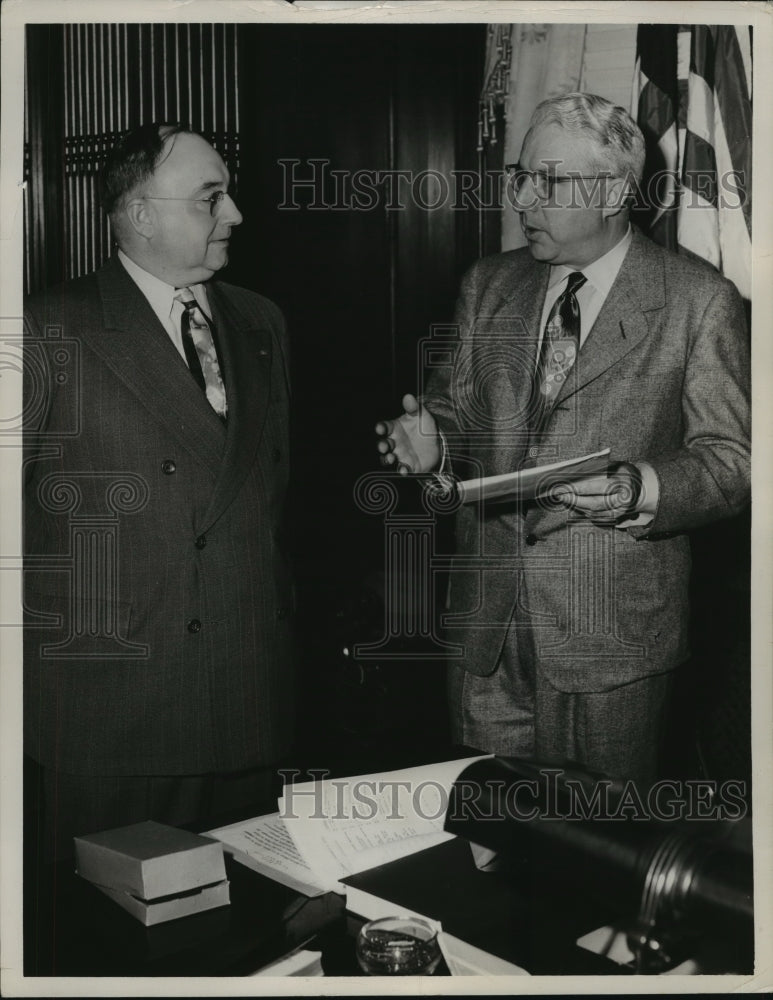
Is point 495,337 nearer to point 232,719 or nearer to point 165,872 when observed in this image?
point 232,719

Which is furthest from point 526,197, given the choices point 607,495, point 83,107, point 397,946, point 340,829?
point 397,946

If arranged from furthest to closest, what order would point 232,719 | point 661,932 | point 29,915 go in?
point 232,719, point 29,915, point 661,932

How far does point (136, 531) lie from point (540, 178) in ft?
3.60

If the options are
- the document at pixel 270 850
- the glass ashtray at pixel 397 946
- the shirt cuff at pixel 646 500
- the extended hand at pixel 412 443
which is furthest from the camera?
the extended hand at pixel 412 443

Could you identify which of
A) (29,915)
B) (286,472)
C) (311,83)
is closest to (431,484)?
(286,472)

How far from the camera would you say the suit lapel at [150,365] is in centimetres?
215

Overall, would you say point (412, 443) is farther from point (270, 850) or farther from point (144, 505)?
point (270, 850)

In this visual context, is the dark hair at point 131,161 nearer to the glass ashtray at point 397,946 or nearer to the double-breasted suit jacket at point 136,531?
the double-breasted suit jacket at point 136,531

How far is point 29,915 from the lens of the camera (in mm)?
2074

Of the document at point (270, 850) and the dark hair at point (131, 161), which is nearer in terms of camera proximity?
the document at point (270, 850)

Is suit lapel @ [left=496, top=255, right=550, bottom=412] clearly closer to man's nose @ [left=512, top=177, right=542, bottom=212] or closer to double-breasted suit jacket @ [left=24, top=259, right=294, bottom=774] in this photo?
man's nose @ [left=512, top=177, right=542, bottom=212]

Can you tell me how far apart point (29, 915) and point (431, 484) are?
1179 millimetres

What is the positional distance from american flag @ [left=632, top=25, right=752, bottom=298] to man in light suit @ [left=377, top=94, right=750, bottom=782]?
5cm

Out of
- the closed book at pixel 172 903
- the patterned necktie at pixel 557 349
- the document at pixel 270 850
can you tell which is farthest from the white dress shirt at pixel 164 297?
the closed book at pixel 172 903
